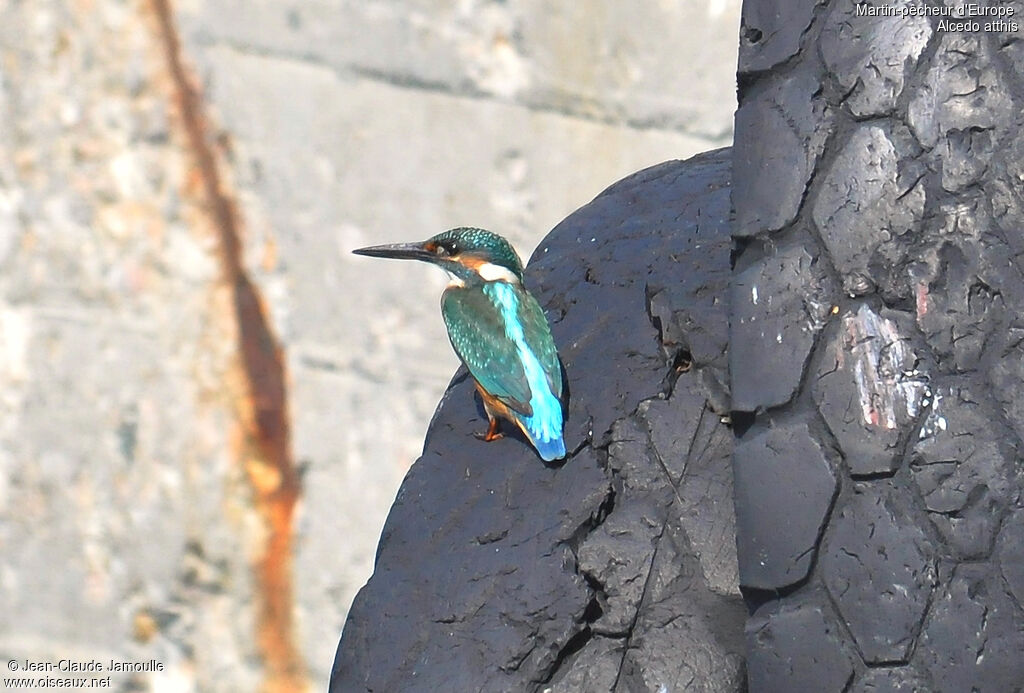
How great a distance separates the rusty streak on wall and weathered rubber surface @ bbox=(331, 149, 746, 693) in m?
1.82

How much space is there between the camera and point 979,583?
791 millimetres

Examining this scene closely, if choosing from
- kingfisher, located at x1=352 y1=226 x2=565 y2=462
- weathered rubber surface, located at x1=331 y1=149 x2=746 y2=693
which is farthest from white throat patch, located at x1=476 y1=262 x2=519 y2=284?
weathered rubber surface, located at x1=331 y1=149 x2=746 y2=693

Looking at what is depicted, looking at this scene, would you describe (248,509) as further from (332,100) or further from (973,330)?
(973,330)

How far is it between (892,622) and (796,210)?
26cm

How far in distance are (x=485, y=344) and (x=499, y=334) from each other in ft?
0.12

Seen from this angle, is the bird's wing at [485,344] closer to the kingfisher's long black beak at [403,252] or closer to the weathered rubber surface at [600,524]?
the kingfisher's long black beak at [403,252]

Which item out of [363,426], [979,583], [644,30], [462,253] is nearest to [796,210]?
[979,583]

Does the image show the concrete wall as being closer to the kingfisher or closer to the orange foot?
the kingfisher

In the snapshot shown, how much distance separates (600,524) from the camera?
97 centimetres

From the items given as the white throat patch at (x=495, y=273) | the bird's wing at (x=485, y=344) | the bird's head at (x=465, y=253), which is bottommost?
the bird's wing at (x=485, y=344)

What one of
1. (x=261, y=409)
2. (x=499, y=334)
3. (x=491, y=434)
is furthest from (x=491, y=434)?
(x=261, y=409)

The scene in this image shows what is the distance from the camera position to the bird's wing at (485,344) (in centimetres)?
140

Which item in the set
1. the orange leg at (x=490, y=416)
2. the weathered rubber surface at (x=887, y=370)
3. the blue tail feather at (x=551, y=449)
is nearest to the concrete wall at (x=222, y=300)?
the orange leg at (x=490, y=416)

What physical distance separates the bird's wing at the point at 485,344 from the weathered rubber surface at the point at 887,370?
426 mm
